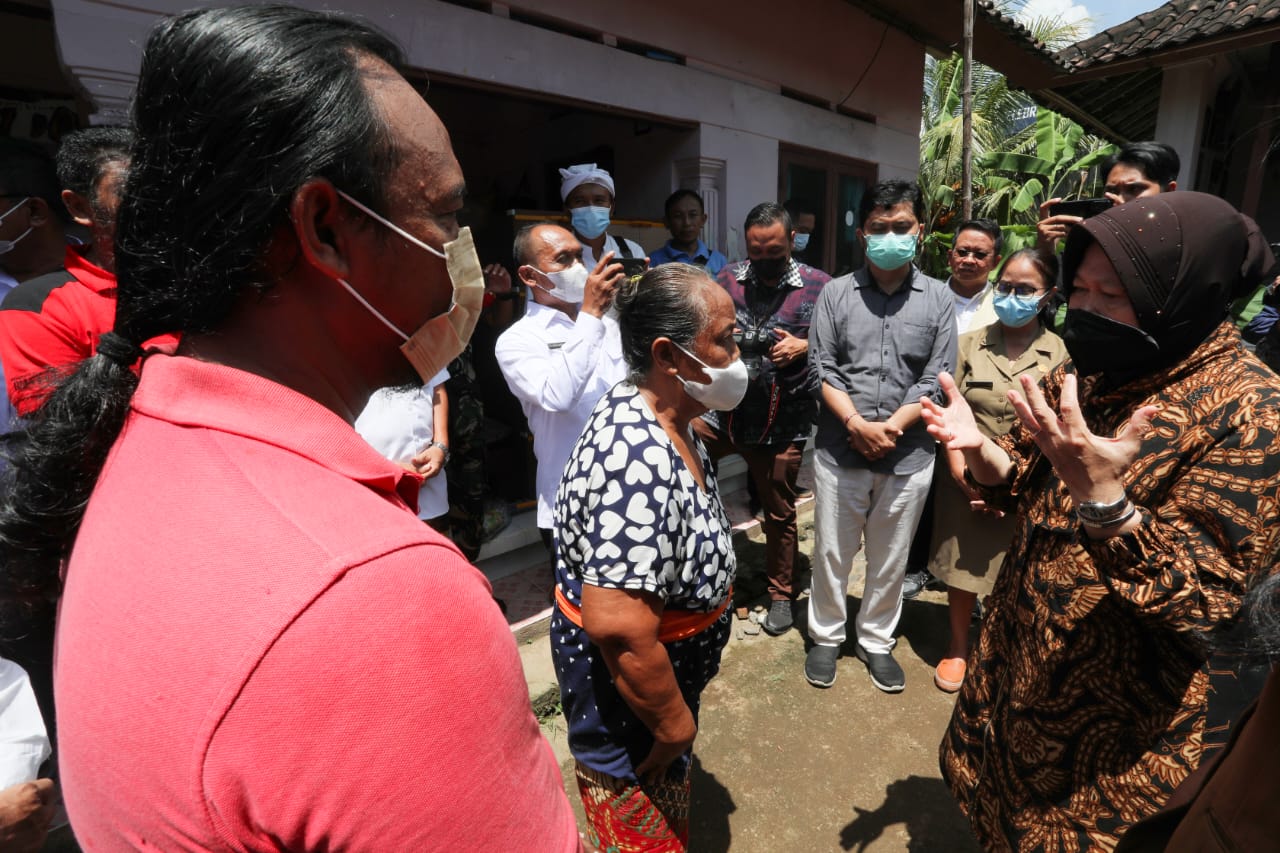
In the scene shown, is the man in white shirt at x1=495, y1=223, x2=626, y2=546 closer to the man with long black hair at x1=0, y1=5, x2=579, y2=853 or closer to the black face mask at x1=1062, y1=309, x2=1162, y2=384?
the black face mask at x1=1062, y1=309, x2=1162, y2=384

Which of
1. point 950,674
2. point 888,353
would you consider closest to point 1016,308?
point 888,353

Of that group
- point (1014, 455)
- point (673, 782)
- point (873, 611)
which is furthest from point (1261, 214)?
point (673, 782)

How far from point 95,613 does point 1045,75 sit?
8464mm

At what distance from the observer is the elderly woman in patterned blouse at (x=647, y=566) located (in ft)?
4.95

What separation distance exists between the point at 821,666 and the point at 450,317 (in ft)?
9.77

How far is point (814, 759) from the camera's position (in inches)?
110

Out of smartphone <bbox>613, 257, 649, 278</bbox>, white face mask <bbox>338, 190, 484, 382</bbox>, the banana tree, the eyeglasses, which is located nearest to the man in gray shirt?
the eyeglasses

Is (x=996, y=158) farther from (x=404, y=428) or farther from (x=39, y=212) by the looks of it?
(x=39, y=212)

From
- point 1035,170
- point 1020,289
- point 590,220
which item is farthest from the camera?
point 1035,170

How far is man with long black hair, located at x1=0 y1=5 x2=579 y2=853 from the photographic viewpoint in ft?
1.65

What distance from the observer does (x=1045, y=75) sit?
6.65 metres

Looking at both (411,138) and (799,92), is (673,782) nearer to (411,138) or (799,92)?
(411,138)

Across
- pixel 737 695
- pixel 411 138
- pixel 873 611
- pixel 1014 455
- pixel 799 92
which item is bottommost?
pixel 737 695

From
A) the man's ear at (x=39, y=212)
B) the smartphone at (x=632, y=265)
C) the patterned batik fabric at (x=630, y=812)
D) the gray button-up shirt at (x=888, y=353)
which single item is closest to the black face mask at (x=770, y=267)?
the gray button-up shirt at (x=888, y=353)
